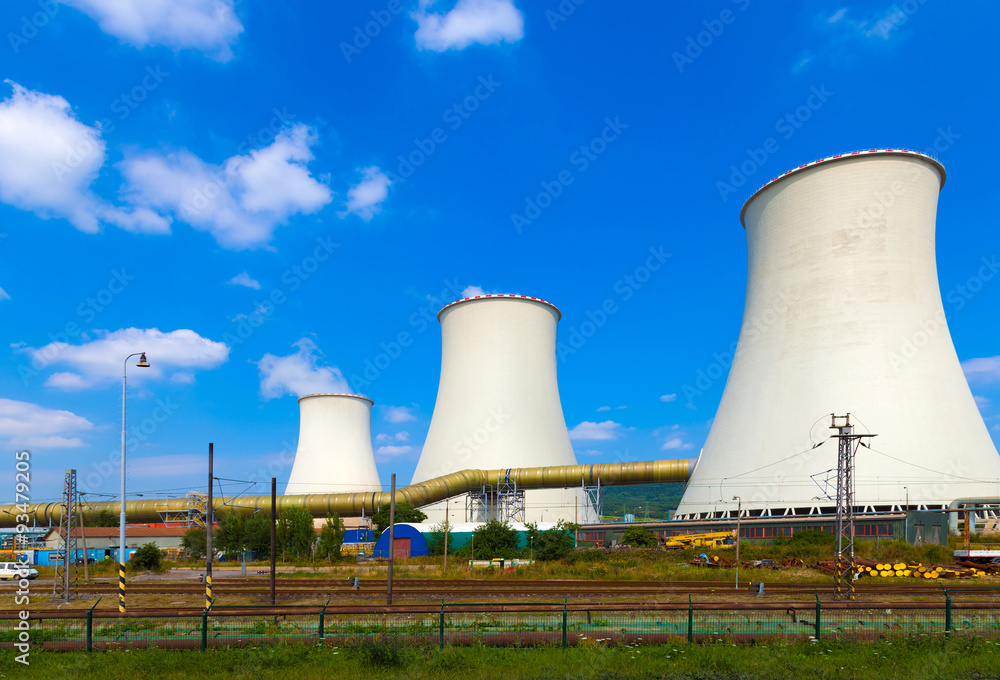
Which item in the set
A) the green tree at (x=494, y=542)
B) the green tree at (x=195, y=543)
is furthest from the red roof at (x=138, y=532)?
the green tree at (x=494, y=542)

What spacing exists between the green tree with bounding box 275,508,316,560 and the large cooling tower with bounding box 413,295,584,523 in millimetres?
6666

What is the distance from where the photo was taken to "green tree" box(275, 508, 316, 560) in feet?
97.6

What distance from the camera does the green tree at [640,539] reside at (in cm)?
2795

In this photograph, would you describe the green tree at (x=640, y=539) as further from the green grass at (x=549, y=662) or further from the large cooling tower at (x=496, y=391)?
the green grass at (x=549, y=662)

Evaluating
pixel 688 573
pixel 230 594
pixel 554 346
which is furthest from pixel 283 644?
pixel 554 346

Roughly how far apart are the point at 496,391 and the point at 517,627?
72.9 ft

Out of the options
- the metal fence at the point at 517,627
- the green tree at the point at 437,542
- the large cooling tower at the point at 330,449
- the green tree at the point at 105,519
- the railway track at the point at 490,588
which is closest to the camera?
the metal fence at the point at 517,627

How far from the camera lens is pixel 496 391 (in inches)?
1251

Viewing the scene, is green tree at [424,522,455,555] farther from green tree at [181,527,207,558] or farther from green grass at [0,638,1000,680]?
green grass at [0,638,1000,680]

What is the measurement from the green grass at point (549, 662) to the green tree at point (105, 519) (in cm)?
3820

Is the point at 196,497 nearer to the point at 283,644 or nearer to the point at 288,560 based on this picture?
the point at 288,560

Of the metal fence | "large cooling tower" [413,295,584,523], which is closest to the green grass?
the metal fence

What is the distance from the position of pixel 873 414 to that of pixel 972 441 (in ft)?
12.2

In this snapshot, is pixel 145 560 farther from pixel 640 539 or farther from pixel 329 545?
pixel 640 539
